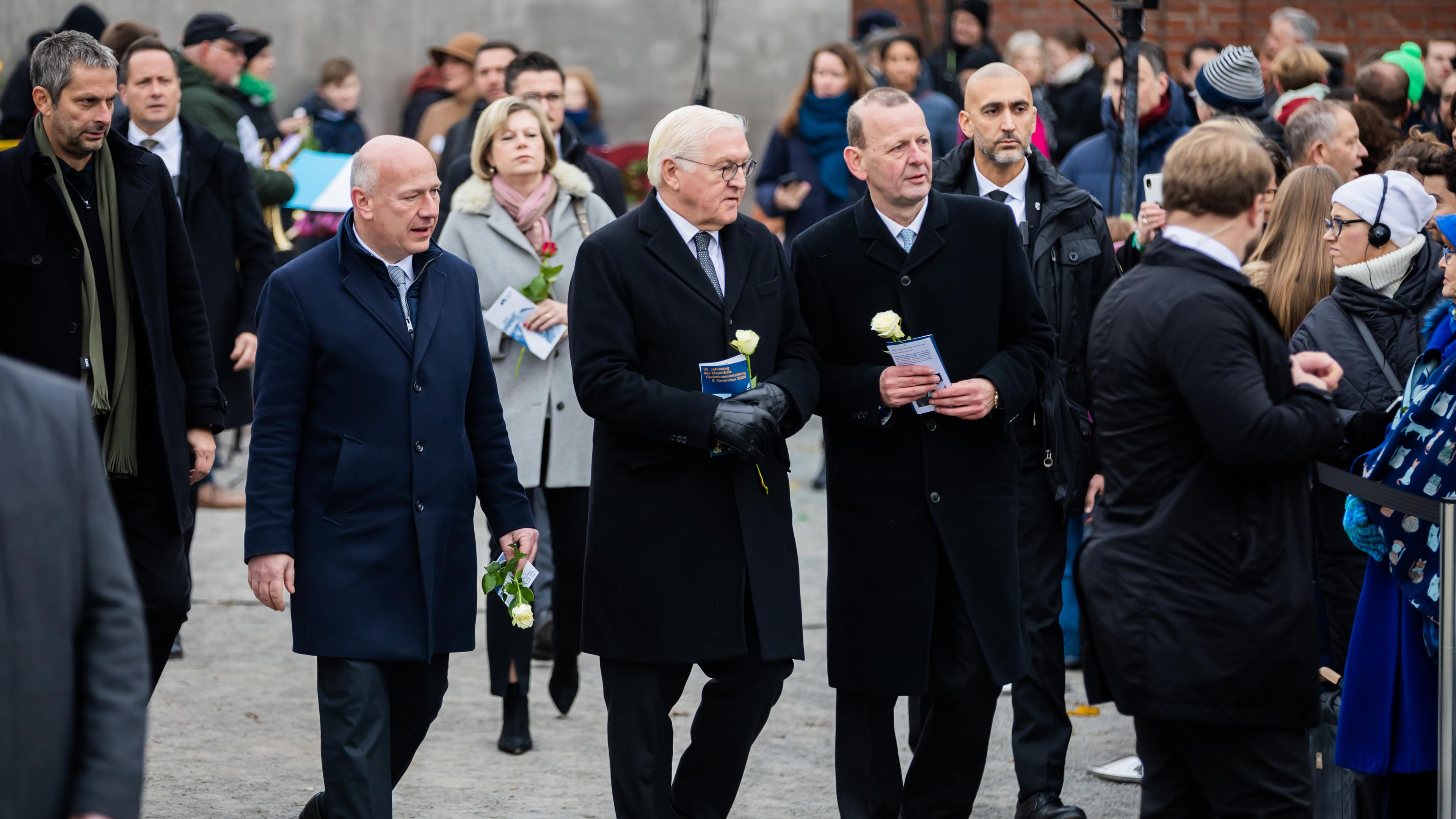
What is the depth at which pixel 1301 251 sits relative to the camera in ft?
17.3

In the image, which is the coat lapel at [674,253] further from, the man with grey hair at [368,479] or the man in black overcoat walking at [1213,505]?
the man in black overcoat walking at [1213,505]

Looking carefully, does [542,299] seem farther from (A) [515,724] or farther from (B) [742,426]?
(B) [742,426]

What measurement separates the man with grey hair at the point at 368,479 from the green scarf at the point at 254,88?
22.5 feet

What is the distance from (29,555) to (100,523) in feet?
0.41

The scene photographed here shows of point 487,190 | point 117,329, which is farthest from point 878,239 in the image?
point 117,329

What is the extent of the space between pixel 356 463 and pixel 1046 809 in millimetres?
2296

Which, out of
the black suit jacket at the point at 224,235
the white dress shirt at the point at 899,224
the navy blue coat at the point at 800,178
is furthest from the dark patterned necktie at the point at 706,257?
the navy blue coat at the point at 800,178

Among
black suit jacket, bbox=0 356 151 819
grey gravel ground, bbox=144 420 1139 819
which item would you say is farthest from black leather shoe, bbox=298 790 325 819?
black suit jacket, bbox=0 356 151 819

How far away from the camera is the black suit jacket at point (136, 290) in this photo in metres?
4.77

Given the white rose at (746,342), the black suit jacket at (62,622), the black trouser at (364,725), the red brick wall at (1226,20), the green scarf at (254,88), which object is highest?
the red brick wall at (1226,20)

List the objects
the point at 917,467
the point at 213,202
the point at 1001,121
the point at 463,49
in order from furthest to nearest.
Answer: the point at 463,49 → the point at 213,202 → the point at 1001,121 → the point at 917,467

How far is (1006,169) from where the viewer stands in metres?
5.54

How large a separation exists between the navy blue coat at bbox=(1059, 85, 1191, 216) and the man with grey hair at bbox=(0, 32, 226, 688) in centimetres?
425

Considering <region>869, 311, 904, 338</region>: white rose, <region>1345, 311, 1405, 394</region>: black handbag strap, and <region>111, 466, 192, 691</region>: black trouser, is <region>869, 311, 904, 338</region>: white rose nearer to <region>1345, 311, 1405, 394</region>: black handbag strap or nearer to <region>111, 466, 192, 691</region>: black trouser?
<region>1345, 311, 1405, 394</region>: black handbag strap
